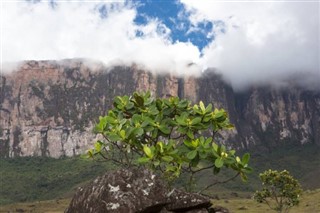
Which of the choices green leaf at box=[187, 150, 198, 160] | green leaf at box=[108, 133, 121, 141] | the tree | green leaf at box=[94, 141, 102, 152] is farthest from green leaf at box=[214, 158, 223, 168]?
green leaf at box=[94, 141, 102, 152]

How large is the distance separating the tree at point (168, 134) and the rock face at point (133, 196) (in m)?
0.45

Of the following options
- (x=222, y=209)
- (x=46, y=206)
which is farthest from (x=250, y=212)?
(x=222, y=209)

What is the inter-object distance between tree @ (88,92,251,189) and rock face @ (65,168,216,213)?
0.45m

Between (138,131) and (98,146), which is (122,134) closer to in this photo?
(138,131)

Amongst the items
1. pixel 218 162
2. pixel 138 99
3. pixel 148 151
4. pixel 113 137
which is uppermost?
pixel 138 99

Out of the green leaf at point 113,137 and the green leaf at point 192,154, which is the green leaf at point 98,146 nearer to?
the green leaf at point 113,137

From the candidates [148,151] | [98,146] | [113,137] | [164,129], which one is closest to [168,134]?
[164,129]

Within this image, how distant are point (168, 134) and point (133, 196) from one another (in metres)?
1.94

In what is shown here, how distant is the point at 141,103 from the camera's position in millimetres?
12180

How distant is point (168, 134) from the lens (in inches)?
453

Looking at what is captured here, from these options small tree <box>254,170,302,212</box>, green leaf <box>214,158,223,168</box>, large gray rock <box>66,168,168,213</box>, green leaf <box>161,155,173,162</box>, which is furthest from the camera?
small tree <box>254,170,302,212</box>

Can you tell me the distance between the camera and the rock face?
33.8 ft

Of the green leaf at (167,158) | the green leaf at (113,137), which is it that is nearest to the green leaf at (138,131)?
the green leaf at (113,137)

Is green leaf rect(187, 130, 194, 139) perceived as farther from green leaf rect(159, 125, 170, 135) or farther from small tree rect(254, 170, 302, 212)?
small tree rect(254, 170, 302, 212)
